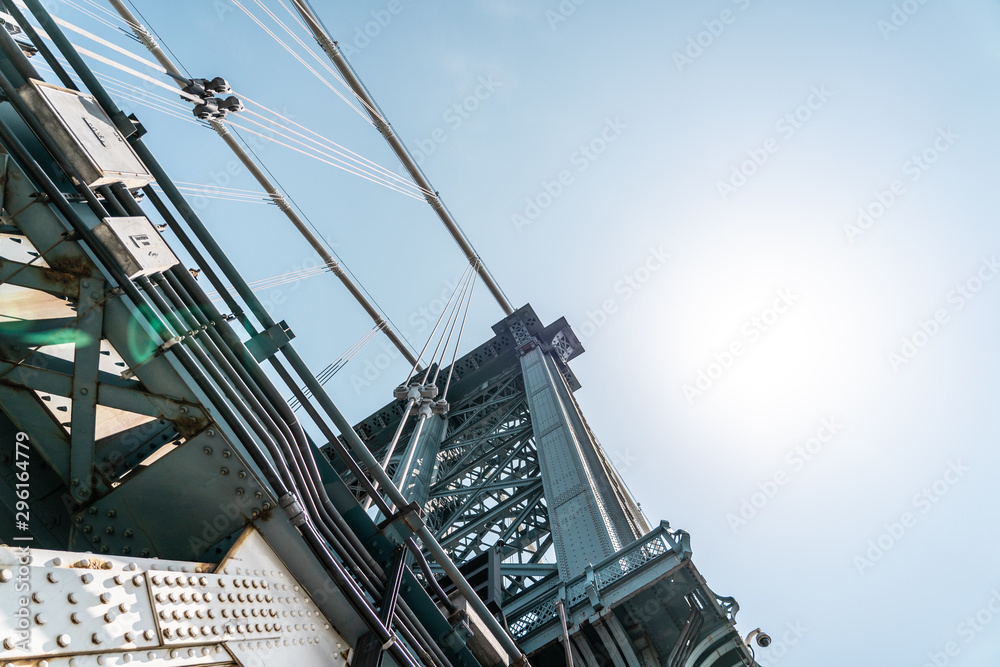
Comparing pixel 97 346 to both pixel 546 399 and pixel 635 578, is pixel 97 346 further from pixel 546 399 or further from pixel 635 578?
pixel 546 399

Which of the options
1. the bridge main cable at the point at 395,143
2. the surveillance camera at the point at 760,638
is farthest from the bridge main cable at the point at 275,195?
the surveillance camera at the point at 760,638

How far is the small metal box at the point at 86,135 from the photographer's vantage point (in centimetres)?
466

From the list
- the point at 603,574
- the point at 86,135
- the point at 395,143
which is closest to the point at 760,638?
the point at 603,574

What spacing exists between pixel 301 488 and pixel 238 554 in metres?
0.90

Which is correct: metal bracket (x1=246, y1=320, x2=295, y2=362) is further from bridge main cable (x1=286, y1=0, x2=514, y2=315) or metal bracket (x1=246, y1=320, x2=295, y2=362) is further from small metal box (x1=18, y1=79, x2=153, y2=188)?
bridge main cable (x1=286, y1=0, x2=514, y2=315)

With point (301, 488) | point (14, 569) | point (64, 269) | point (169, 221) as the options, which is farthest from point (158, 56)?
point (14, 569)

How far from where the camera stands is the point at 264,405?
5.58 metres

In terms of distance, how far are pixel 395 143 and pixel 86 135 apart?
1776 centimetres

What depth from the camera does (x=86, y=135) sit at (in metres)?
4.90

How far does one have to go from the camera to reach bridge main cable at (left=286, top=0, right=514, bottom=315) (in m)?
17.9

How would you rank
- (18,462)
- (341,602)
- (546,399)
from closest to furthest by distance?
(18,462) → (341,602) → (546,399)

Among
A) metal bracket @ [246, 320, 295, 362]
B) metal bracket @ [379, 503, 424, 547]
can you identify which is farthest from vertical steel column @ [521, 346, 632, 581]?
metal bracket @ [246, 320, 295, 362]

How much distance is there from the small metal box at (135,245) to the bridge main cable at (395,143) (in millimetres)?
11208

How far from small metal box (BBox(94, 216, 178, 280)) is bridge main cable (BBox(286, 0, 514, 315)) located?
36.8ft
